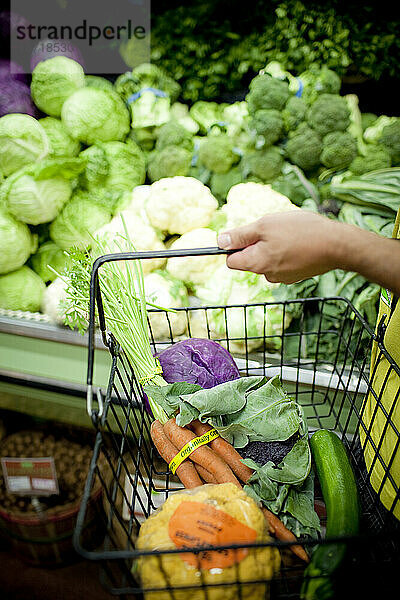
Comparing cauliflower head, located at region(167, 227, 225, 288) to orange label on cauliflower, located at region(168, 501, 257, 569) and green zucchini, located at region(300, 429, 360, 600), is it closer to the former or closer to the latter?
green zucchini, located at region(300, 429, 360, 600)

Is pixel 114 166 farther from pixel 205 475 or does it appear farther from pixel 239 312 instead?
pixel 205 475

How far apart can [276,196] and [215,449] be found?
1.22 m

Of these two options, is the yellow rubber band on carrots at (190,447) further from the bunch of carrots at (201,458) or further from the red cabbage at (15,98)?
the red cabbage at (15,98)

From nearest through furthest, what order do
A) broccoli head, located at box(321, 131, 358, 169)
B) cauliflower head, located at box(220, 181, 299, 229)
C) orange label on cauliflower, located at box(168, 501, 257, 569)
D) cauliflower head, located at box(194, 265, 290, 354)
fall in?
1. orange label on cauliflower, located at box(168, 501, 257, 569)
2. cauliflower head, located at box(194, 265, 290, 354)
3. cauliflower head, located at box(220, 181, 299, 229)
4. broccoli head, located at box(321, 131, 358, 169)

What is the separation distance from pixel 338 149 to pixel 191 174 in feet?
2.20

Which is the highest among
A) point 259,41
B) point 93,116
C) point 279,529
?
point 259,41

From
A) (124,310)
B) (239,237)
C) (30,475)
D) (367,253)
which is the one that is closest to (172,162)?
(124,310)

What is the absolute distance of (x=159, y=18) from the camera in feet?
7.67

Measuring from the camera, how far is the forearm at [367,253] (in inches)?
23.4

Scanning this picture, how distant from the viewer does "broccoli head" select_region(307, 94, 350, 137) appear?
191 cm

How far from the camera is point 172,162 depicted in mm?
2072

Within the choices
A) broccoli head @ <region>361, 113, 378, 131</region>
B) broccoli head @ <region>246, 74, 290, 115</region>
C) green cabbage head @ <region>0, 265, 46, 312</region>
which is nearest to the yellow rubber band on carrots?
green cabbage head @ <region>0, 265, 46, 312</region>

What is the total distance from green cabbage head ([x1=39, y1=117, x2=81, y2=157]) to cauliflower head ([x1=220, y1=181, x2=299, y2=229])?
0.83m

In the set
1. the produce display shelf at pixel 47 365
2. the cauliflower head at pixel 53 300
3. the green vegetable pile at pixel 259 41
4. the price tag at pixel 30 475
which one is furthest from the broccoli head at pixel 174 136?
the price tag at pixel 30 475
